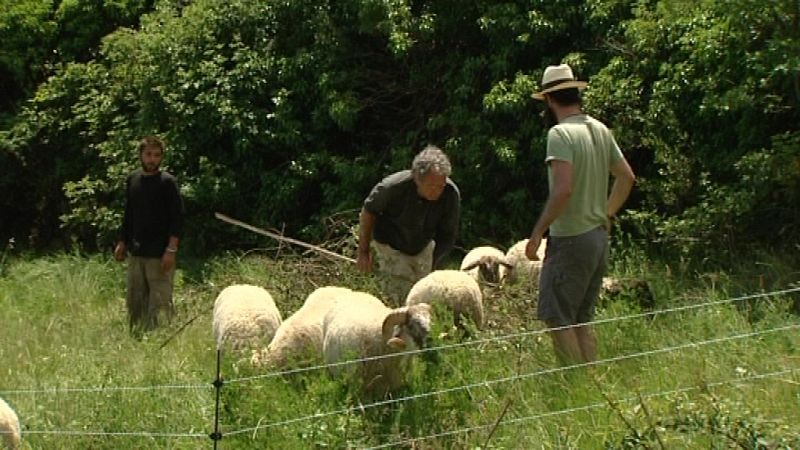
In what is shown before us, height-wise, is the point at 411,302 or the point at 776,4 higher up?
the point at 776,4

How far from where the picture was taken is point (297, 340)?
7906 mm

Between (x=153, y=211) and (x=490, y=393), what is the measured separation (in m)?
4.76

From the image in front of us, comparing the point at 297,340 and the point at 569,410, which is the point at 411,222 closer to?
the point at 297,340

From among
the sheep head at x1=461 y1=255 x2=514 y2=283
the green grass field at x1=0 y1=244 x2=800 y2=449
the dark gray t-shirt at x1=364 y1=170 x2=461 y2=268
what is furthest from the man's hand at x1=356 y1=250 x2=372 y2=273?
the sheep head at x1=461 y1=255 x2=514 y2=283

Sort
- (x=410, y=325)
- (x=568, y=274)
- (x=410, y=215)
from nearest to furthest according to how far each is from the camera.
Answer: (x=410, y=325) → (x=568, y=274) → (x=410, y=215)

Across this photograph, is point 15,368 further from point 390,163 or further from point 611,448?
point 390,163

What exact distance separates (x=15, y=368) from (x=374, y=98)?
6835 millimetres

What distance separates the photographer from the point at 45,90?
17.8 m

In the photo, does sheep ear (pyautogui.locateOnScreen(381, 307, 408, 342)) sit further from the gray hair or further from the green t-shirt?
the gray hair

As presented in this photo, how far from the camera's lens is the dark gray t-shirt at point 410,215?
895cm

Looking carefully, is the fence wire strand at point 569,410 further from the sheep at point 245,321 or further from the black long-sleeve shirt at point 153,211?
the black long-sleeve shirt at point 153,211

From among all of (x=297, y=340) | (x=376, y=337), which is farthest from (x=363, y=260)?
(x=376, y=337)

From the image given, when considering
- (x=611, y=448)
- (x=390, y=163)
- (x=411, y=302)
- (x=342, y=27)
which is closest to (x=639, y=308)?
(x=411, y=302)

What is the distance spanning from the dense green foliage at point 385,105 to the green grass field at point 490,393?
259cm
